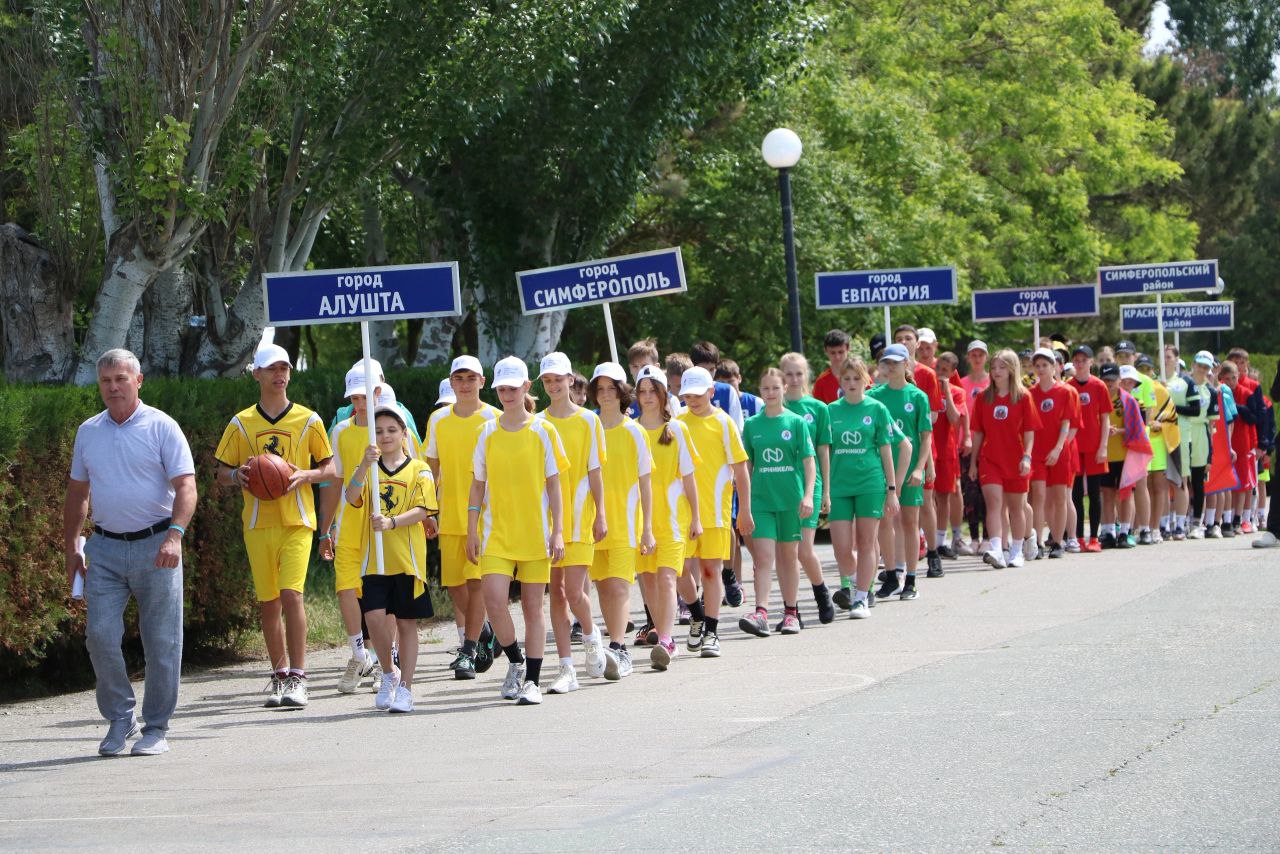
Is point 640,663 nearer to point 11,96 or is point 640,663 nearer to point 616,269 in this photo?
point 616,269

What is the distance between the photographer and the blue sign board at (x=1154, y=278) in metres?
23.1

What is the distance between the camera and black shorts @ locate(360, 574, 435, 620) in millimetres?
10391

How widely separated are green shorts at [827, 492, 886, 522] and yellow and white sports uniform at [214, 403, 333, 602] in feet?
15.0

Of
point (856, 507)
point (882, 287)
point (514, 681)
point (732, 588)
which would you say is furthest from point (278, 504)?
point (882, 287)

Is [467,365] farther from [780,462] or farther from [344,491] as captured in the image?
[780,462]

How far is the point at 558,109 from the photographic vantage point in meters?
21.1

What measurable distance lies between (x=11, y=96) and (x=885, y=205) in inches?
771

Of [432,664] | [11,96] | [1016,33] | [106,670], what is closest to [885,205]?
[1016,33]

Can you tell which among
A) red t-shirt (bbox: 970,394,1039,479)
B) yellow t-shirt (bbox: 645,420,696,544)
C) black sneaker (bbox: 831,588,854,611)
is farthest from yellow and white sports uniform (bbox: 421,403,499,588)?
red t-shirt (bbox: 970,394,1039,479)

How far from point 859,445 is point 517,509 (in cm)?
440

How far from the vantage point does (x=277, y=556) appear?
35.7 feet

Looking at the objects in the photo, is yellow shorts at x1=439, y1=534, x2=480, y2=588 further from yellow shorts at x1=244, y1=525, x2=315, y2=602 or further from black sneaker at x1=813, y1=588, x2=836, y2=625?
black sneaker at x1=813, y1=588, x2=836, y2=625

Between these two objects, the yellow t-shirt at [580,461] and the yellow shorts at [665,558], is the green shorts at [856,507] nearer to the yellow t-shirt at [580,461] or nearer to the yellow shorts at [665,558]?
the yellow shorts at [665,558]

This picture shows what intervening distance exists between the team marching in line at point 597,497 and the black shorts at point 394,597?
0.01 meters
